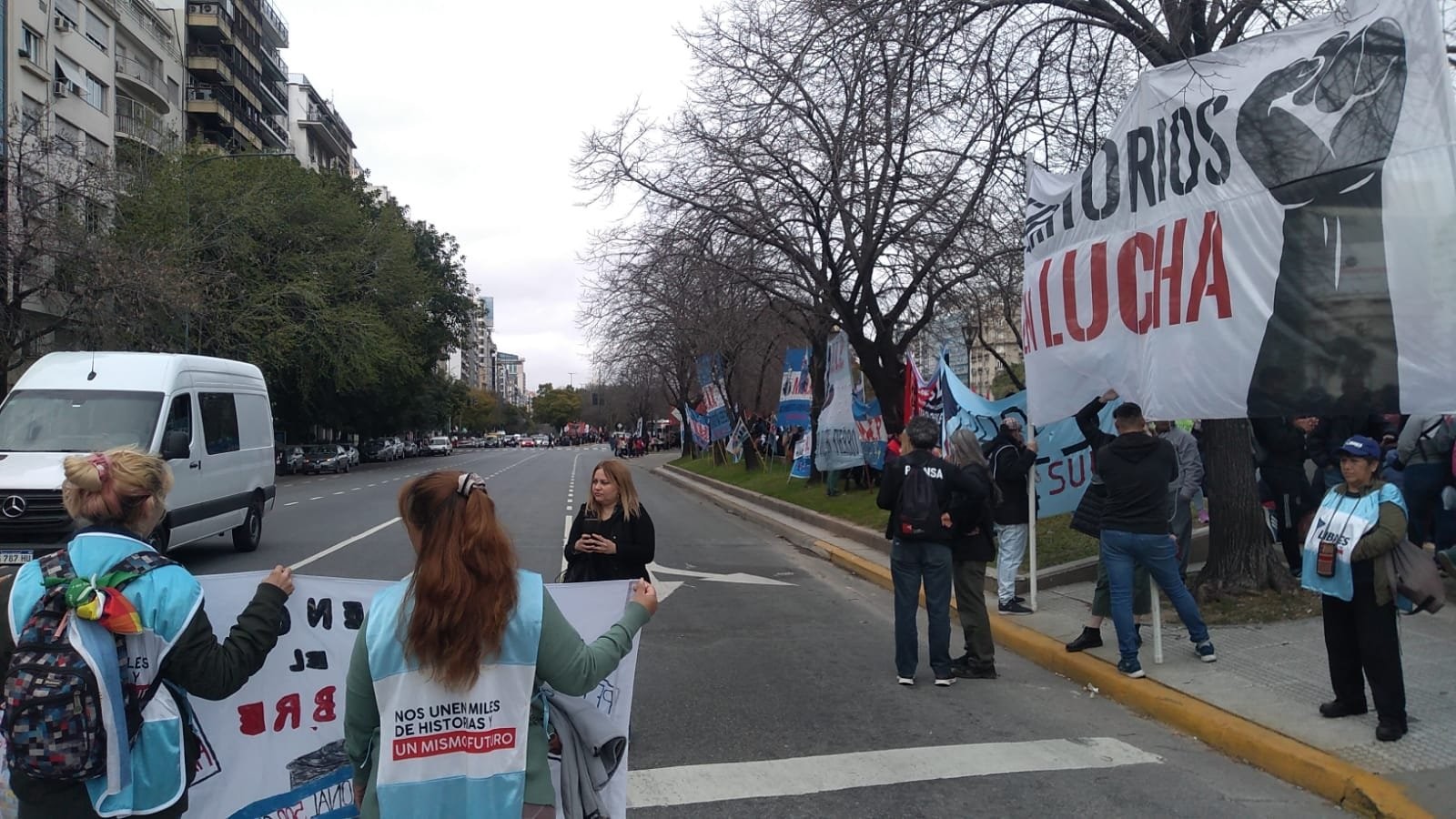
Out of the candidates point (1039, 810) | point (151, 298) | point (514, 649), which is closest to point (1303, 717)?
point (1039, 810)

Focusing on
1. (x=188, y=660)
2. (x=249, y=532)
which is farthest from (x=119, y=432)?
(x=188, y=660)

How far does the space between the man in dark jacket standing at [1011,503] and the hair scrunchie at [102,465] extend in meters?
7.17

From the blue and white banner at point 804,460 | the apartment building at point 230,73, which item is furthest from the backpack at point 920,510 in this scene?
the apartment building at point 230,73

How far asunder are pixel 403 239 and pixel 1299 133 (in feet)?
138

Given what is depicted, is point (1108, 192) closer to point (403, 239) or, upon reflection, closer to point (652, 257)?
point (652, 257)

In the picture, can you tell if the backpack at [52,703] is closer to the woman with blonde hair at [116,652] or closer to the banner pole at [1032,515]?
the woman with blonde hair at [116,652]

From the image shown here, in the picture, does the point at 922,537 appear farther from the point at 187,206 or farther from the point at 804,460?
the point at 187,206

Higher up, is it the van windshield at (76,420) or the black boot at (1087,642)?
the van windshield at (76,420)

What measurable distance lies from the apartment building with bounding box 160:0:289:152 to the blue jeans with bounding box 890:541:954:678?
52859mm

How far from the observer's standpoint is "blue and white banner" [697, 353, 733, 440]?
107 feet

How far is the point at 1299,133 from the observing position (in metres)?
6.00

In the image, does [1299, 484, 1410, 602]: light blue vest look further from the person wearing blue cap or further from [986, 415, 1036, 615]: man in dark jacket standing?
[986, 415, 1036, 615]: man in dark jacket standing

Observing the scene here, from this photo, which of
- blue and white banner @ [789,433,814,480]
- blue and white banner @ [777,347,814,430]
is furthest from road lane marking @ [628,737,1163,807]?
blue and white banner @ [789,433,814,480]

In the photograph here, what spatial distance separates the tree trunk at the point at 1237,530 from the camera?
27.6 ft
